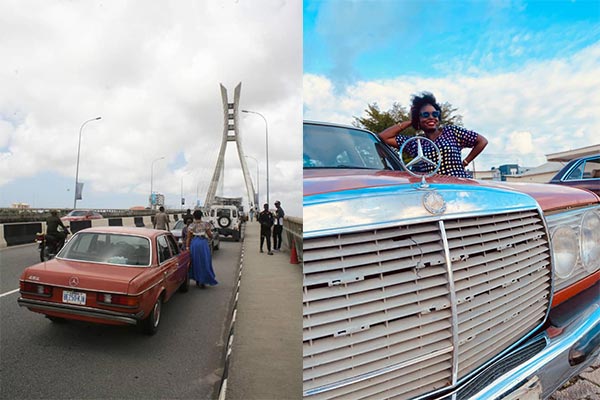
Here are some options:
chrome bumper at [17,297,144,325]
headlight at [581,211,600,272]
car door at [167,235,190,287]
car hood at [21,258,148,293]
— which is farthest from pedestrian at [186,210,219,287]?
headlight at [581,211,600,272]

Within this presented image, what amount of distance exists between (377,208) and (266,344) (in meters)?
1.72

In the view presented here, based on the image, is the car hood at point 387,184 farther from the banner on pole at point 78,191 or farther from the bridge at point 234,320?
the banner on pole at point 78,191

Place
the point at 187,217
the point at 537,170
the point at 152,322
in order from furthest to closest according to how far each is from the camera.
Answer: the point at 537,170 < the point at 187,217 < the point at 152,322

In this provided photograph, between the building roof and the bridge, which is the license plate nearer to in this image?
the bridge

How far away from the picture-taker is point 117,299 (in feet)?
7.96

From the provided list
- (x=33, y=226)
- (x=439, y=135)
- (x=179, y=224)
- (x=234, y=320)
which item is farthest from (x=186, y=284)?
(x=439, y=135)

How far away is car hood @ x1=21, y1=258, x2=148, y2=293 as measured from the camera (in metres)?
2.31

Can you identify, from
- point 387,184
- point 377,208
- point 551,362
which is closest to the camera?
point 377,208

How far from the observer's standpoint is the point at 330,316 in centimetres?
68

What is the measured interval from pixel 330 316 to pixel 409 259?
0.25m

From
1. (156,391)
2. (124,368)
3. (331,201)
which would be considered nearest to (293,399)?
(331,201)

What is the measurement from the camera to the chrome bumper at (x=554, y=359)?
930mm

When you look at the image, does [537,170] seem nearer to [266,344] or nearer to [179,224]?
[266,344]

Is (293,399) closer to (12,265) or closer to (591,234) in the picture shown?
(591,234)
